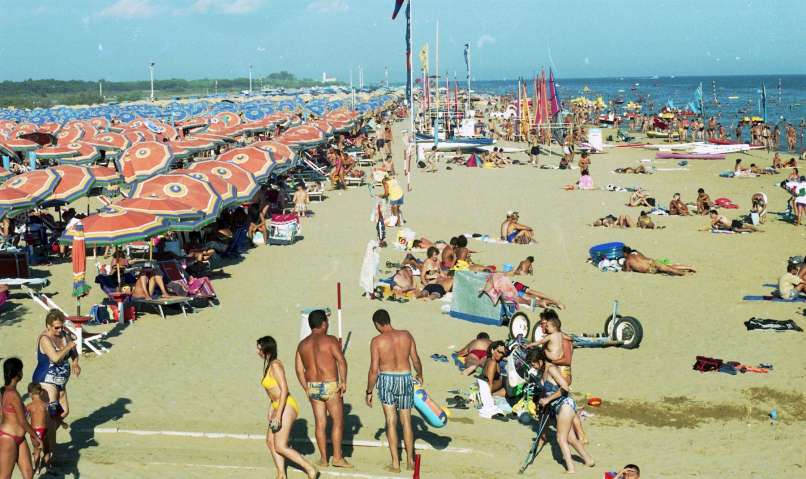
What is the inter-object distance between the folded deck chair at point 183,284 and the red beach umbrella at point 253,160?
5.85 meters

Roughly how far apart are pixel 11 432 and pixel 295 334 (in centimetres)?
497

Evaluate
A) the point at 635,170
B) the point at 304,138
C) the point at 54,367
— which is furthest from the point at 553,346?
the point at 635,170

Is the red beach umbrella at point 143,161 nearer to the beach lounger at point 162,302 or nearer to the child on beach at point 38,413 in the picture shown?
the beach lounger at point 162,302

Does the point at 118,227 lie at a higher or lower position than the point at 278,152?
lower

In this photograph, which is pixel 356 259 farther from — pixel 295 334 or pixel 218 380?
pixel 218 380

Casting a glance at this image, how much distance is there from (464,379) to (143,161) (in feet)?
38.9

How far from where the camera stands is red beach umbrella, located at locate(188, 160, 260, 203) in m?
15.6

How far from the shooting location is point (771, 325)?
35.1 ft

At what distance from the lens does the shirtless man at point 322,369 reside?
6.31 meters

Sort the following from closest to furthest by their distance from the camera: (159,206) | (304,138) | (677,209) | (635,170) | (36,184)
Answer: (159,206)
(36,184)
(677,209)
(304,138)
(635,170)

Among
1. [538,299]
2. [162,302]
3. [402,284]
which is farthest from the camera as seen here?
[402,284]

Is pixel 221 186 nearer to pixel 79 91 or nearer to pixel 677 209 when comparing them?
pixel 677 209

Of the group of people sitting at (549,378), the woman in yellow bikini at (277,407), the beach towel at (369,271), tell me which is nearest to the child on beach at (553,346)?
the group of people sitting at (549,378)

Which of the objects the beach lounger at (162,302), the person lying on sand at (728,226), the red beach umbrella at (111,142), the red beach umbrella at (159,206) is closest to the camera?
the beach lounger at (162,302)
